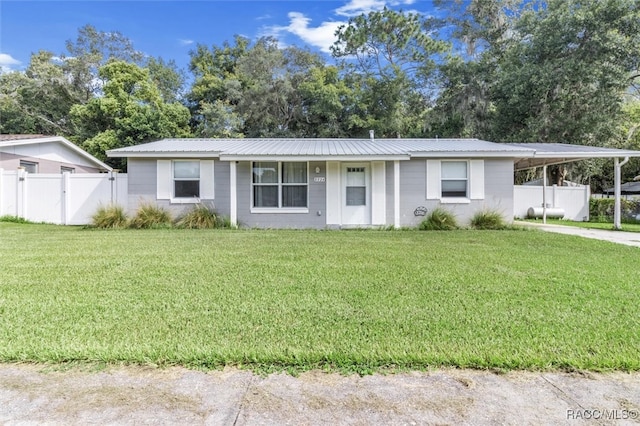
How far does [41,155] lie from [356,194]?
45.4ft

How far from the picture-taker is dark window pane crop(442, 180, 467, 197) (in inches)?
472

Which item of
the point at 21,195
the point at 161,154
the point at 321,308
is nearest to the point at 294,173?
the point at 161,154

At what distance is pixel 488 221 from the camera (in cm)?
1152

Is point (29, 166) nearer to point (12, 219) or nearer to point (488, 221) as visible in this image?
point (12, 219)

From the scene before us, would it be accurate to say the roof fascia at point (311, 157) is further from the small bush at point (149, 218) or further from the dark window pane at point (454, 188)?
the small bush at point (149, 218)

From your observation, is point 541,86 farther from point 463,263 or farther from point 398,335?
point 398,335

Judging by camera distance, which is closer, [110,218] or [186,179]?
[110,218]

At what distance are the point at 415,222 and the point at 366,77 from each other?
53.0ft

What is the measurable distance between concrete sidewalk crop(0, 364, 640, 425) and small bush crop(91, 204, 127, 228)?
9.31 m

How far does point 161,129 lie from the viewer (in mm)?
21703

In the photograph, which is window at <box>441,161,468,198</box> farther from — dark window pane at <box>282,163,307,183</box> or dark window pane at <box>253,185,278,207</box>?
dark window pane at <box>253,185,278,207</box>

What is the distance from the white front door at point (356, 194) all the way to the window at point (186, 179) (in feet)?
15.8

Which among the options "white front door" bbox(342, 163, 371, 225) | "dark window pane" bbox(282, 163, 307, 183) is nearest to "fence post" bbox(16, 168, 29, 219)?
"dark window pane" bbox(282, 163, 307, 183)

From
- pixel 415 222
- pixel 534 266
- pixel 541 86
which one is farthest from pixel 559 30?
pixel 534 266
